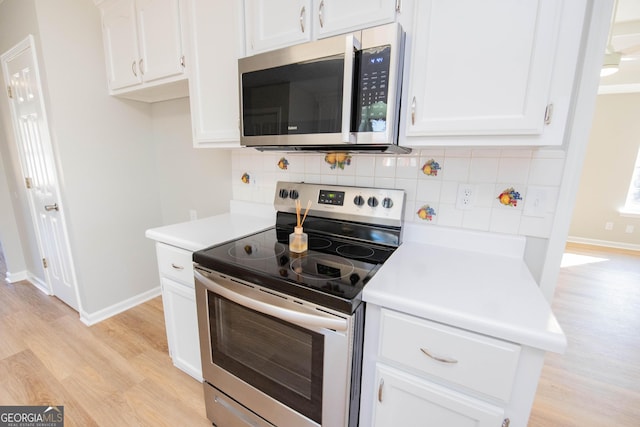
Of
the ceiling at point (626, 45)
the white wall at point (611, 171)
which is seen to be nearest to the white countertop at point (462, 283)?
the ceiling at point (626, 45)

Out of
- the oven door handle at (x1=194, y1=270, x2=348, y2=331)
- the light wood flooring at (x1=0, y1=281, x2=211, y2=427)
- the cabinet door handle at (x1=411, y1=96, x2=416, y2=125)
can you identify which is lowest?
the light wood flooring at (x1=0, y1=281, x2=211, y2=427)

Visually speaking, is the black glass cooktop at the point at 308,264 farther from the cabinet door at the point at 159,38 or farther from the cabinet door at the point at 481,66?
the cabinet door at the point at 159,38

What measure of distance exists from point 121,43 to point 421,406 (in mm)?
2579

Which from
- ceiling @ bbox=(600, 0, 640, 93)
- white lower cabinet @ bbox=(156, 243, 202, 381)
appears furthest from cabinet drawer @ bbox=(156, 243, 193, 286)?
ceiling @ bbox=(600, 0, 640, 93)

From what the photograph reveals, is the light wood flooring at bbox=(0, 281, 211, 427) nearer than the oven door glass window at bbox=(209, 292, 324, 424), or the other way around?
the oven door glass window at bbox=(209, 292, 324, 424)

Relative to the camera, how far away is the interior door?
1.94 meters

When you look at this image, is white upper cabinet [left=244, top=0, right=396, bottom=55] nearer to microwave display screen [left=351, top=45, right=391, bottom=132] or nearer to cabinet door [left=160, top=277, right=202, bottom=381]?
microwave display screen [left=351, top=45, right=391, bottom=132]

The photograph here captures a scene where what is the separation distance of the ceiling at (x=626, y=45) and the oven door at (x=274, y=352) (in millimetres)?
3211

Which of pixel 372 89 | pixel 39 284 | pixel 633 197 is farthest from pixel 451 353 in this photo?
pixel 633 197

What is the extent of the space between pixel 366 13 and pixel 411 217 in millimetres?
886

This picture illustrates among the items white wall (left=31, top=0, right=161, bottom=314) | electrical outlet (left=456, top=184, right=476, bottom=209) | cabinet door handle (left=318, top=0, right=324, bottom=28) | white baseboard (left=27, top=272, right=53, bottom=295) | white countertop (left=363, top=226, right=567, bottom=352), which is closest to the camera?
white countertop (left=363, top=226, right=567, bottom=352)

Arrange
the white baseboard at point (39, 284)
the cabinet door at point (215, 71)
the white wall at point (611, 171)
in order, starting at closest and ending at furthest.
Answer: the cabinet door at point (215, 71) → the white baseboard at point (39, 284) → the white wall at point (611, 171)

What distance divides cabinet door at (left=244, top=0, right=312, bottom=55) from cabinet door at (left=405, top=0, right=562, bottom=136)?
1.55ft

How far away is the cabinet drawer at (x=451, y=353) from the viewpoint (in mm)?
749
